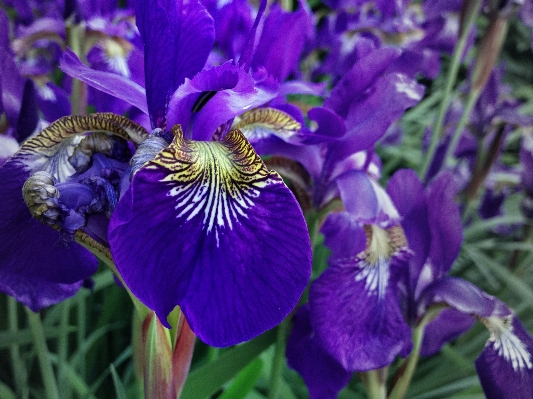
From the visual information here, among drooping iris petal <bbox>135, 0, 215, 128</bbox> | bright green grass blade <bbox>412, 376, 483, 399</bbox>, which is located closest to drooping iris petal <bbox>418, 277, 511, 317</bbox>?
bright green grass blade <bbox>412, 376, 483, 399</bbox>

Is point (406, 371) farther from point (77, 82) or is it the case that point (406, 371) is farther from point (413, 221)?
point (77, 82)

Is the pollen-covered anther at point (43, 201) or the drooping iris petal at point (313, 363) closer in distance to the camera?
the pollen-covered anther at point (43, 201)

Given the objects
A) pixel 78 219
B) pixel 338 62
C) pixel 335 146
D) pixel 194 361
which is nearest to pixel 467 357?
pixel 194 361

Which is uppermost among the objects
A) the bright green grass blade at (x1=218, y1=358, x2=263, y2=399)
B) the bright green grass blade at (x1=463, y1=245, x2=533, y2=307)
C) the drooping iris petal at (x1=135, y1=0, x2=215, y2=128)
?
the drooping iris petal at (x1=135, y1=0, x2=215, y2=128)

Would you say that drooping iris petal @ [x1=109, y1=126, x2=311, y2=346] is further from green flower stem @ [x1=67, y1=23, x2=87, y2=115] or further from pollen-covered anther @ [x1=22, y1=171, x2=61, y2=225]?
green flower stem @ [x1=67, y1=23, x2=87, y2=115]

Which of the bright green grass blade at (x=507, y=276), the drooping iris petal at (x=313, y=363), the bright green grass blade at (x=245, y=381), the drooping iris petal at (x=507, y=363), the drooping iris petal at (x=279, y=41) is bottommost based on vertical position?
the bright green grass blade at (x=507, y=276)

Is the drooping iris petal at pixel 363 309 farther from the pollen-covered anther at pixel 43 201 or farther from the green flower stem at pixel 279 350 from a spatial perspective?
the pollen-covered anther at pixel 43 201

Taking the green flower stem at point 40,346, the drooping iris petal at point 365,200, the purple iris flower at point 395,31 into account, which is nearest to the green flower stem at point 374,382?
the drooping iris petal at point 365,200

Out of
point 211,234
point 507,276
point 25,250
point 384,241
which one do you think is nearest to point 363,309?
point 384,241

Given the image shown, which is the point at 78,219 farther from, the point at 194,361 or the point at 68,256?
the point at 194,361
